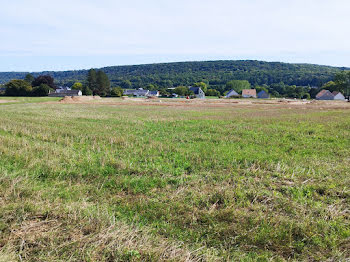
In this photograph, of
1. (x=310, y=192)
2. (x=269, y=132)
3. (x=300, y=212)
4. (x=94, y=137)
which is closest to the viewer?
(x=300, y=212)

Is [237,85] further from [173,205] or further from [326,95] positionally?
[173,205]

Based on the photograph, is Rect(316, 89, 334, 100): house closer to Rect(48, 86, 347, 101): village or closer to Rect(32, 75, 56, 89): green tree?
Rect(48, 86, 347, 101): village

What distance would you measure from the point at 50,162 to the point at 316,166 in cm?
890

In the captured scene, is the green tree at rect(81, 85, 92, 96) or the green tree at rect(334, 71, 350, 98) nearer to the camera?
the green tree at rect(334, 71, 350, 98)

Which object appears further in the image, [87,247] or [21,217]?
[21,217]

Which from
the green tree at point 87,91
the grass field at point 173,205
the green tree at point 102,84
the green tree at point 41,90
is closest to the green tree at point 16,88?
the green tree at point 41,90

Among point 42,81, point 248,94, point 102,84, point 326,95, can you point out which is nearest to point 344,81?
point 326,95

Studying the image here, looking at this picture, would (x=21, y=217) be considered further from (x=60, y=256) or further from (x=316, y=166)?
(x=316, y=166)

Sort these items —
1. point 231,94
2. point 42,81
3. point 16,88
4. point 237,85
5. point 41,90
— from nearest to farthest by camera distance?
point 16,88 → point 41,90 → point 42,81 → point 231,94 → point 237,85

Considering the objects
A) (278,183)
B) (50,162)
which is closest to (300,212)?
(278,183)

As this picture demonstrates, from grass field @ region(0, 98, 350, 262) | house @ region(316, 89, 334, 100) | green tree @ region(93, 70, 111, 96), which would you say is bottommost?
grass field @ region(0, 98, 350, 262)

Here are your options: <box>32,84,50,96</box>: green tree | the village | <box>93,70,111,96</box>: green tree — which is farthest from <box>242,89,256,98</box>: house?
<box>32,84,50,96</box>: green tree

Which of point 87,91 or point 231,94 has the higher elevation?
point 87,91

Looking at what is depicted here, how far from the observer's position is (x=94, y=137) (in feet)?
45.2
